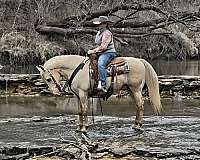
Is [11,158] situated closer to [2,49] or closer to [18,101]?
[18,101]

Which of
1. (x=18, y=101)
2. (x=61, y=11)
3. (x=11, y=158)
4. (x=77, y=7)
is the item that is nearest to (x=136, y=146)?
(x=11, y=158)

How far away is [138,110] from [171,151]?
216 centimetres

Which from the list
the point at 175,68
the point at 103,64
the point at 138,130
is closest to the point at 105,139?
the point at 138,130

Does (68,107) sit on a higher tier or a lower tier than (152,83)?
lower

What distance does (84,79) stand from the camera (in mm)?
10484

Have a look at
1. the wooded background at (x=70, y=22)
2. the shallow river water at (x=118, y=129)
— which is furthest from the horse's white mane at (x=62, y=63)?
the wooded background at (x=70, y=22)

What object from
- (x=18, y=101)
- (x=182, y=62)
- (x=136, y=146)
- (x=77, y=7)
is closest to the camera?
(x=136, y=146)

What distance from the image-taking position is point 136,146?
917 centimetres

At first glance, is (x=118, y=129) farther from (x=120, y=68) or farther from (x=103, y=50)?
(x=103, y=50)

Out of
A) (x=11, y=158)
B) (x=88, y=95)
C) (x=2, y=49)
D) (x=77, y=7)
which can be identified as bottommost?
(x=11, y=158)

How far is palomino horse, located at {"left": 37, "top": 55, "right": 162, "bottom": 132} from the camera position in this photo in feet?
34.4

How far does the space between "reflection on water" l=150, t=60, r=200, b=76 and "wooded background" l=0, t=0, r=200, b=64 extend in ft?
6.80

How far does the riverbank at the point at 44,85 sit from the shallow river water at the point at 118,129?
133 centimetres

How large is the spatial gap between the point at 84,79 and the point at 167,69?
61.3 feet
